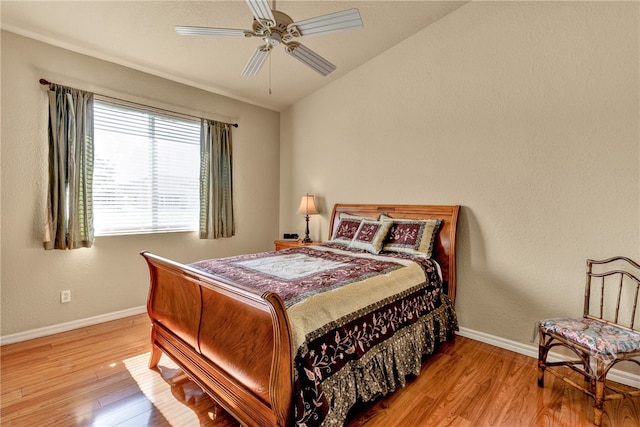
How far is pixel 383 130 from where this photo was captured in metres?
3.49

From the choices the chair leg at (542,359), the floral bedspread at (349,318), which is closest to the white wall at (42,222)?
the floral bedspread at (349,318)

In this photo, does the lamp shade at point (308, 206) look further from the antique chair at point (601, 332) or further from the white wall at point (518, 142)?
the antique chair at point (601, 332)

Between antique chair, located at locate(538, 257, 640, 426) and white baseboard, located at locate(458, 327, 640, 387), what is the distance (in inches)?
2.1

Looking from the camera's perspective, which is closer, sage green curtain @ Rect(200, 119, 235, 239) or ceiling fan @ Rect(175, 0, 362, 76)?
ceiling fan @ Rect(175, 0, 362, 76)

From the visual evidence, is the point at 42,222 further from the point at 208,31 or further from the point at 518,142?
the point at 518,142

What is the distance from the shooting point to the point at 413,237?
2.89 m

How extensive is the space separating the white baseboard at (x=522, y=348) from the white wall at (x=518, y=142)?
0.19 ft

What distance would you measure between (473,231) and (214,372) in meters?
2.43

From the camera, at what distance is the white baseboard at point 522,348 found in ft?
6.94

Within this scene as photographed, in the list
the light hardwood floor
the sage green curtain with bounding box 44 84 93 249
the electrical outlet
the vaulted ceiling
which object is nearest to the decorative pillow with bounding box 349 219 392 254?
the light hardwood floor

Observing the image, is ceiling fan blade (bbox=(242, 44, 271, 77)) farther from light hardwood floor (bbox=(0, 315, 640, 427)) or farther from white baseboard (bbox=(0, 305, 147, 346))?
white baseboard (bbox=(0, 305, 147, 346))

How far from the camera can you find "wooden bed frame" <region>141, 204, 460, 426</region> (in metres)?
1.32

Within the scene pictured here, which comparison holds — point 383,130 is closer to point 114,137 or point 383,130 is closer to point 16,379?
point 114,137

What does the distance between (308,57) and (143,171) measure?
7.70 ft
